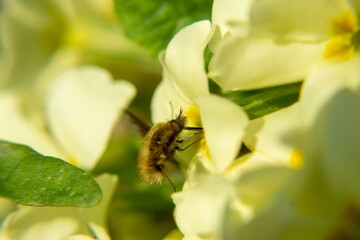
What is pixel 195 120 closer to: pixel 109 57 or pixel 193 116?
pixel 193 116

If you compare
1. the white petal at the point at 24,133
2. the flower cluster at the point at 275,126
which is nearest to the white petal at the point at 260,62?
the flower cluster at the point at 275,126

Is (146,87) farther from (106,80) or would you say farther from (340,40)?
(340,40)

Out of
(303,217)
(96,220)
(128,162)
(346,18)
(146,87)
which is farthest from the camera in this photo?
(146,87)

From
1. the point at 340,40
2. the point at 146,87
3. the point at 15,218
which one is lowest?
the point at 146,87

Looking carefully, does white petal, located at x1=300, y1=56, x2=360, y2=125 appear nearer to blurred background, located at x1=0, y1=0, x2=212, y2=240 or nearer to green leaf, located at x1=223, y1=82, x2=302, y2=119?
green leaf, located at x1=223, y1=82, x2=302, y2=119

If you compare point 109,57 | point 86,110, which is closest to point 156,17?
point 86,110

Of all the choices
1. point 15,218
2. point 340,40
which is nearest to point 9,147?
point 15,218
